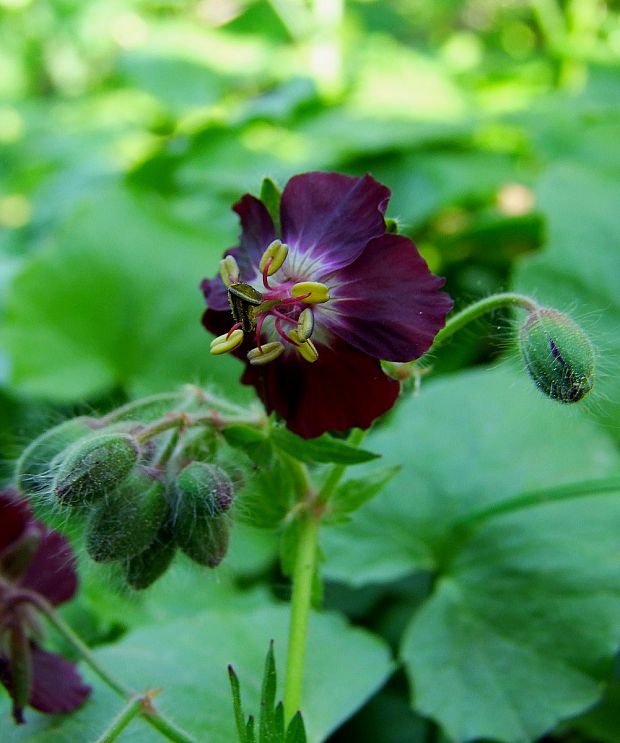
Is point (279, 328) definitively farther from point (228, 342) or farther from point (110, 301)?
point (110, 301)

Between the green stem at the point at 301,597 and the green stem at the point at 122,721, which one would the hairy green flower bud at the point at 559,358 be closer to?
the green stem at the point at 301,597

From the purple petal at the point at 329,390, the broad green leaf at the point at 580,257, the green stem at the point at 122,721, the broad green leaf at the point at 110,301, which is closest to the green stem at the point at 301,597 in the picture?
the purple petal at the point at 329,390

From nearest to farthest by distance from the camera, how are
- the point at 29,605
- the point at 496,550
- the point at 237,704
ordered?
the point at 237,704 → the point at 29,605 → the point at 496,550

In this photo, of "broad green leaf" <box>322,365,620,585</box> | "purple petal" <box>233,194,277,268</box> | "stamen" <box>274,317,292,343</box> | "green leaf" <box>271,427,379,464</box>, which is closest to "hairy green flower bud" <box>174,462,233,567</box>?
"green leaf" <box>271,427,379,464</box>

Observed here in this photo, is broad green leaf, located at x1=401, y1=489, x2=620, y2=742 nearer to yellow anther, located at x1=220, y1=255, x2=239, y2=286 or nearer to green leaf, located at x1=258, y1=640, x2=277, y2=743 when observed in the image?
green leaf, located at x1=258, y1=640, x2=277, y2=743

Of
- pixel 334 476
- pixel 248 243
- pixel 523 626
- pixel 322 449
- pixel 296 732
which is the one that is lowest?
pixel 523 626

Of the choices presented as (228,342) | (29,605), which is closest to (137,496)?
(228,342)
